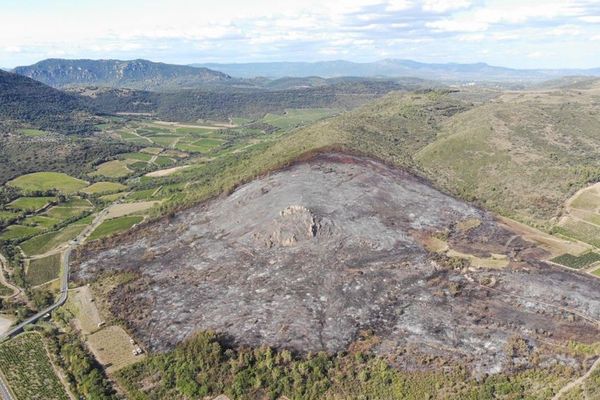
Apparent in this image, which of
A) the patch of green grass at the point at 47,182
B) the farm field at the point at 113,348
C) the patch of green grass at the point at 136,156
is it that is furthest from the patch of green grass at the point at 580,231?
the patch of green grass at the point at 136,156

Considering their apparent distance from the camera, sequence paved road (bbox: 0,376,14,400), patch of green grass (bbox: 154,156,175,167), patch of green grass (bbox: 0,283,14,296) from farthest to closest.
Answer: patch of green grass (bbox: 154,156,175,167)
patch of green grass (bbox: 0,283,14,296)
paved road (bbox: 0,376,14,400)

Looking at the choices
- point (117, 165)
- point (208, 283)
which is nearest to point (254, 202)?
point (208, 283)

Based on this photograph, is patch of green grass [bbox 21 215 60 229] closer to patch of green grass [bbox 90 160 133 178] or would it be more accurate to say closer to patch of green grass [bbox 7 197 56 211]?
patch of green grass [bbox 7 197 56 211]

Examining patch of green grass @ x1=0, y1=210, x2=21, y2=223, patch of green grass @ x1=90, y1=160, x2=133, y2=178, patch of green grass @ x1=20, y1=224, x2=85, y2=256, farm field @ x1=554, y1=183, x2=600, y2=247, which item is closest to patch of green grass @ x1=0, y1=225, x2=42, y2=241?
patch of green grass @ x1=20, y1=224, x2=85, y2=256

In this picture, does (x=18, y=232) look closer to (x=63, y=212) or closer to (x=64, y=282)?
(x=63, y=212)

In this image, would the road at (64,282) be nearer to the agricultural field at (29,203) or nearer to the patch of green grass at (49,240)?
the patch of green grass at (49,240)

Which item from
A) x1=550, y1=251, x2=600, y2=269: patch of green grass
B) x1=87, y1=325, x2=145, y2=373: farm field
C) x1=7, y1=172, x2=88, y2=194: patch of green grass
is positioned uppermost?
x1=7, y1=172, x2=88, y2=194: patch of green grass

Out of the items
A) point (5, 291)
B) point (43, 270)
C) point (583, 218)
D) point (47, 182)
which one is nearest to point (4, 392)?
point (5, 291)
